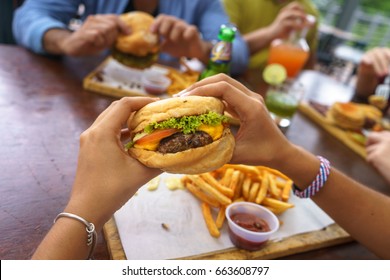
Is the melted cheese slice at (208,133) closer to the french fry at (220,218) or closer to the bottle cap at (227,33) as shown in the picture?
the french fry at (220,218)

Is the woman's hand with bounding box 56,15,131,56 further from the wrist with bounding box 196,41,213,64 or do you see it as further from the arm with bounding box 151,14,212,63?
the wrist with bounding box 196,41,213,64

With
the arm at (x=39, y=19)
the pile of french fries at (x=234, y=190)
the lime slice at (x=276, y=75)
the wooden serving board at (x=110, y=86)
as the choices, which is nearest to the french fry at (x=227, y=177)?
the pile of french fries at (x=234, y=190)

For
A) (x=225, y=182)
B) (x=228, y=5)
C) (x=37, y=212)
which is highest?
(x=228, y=5)

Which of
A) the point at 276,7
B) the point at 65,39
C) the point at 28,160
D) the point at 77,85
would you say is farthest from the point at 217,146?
the point at 276,7

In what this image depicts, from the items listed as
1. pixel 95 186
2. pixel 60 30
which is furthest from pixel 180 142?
pixel 60 30

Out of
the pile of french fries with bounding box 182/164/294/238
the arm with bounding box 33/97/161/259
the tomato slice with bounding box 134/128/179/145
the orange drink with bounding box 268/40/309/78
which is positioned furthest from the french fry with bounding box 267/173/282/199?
the orange drink with bounding box 268/40/309/78
